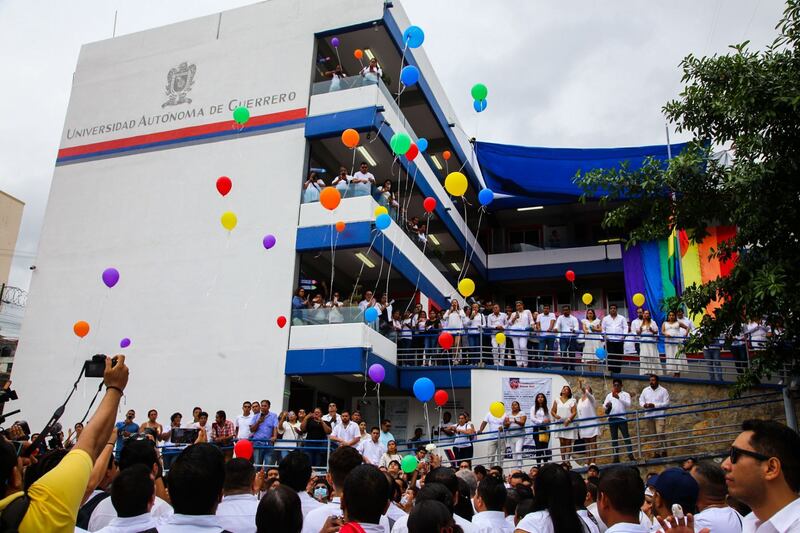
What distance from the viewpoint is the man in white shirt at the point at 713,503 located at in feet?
11.9

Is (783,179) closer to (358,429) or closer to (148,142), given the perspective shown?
(358,429)

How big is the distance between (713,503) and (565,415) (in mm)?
9831

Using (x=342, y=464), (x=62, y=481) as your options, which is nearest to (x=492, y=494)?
(x=342, y=464)

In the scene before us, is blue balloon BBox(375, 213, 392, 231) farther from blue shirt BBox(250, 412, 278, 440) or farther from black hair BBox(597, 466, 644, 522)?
black hair BBox(597, 466, 644, 522)

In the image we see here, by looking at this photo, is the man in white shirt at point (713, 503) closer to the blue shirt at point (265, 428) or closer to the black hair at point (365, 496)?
the black hair at point (365, 496)

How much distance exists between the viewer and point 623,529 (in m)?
3.39

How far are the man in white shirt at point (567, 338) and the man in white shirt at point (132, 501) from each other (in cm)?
1323

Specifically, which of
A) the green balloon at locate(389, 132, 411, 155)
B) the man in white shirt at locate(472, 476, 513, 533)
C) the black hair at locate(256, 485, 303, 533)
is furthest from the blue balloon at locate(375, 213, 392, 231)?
the black hair at locate(256, 485, 303, 533)

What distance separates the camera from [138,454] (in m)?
3.97

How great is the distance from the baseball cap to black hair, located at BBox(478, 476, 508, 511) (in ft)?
3.32

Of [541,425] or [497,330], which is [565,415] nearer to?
[541,425]

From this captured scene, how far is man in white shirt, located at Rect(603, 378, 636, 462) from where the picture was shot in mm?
12516

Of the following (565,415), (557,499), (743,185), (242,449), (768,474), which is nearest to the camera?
(768,474)

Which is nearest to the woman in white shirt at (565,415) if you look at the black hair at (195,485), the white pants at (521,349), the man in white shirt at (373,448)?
the white pants at (521,349)
